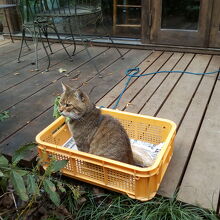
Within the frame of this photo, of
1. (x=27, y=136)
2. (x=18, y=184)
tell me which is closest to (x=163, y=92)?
(x=27, y=136)

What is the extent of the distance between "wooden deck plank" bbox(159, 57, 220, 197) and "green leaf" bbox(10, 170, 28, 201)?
80cm

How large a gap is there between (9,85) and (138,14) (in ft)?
6.85

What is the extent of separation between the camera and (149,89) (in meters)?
2.67

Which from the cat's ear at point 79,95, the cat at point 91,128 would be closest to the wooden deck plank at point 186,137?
the cat at point 91,128

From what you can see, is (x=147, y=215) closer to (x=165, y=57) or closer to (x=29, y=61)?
(x=165, y=57)

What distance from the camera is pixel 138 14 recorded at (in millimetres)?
3828

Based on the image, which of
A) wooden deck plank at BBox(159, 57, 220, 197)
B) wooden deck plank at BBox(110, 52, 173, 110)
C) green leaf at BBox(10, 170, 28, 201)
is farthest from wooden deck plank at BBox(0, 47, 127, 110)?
green leaf at BBox(10, 170, 28, 201)

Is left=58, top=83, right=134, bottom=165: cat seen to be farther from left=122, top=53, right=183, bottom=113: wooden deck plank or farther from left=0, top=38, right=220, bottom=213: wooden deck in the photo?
left=122, top=53, right=183, bottom=113: wooden deck plank

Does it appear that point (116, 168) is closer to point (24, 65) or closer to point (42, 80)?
point (42, 80)

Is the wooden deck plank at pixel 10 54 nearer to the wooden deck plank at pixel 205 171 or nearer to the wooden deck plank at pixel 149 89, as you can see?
the wooden deck plank at pixel 149 89

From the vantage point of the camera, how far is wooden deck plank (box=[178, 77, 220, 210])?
145cm

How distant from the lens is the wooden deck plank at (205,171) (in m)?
1.45

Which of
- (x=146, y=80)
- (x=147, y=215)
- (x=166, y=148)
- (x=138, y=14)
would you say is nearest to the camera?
(x=147, y=215)

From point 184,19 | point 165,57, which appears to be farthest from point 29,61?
point 184,19
